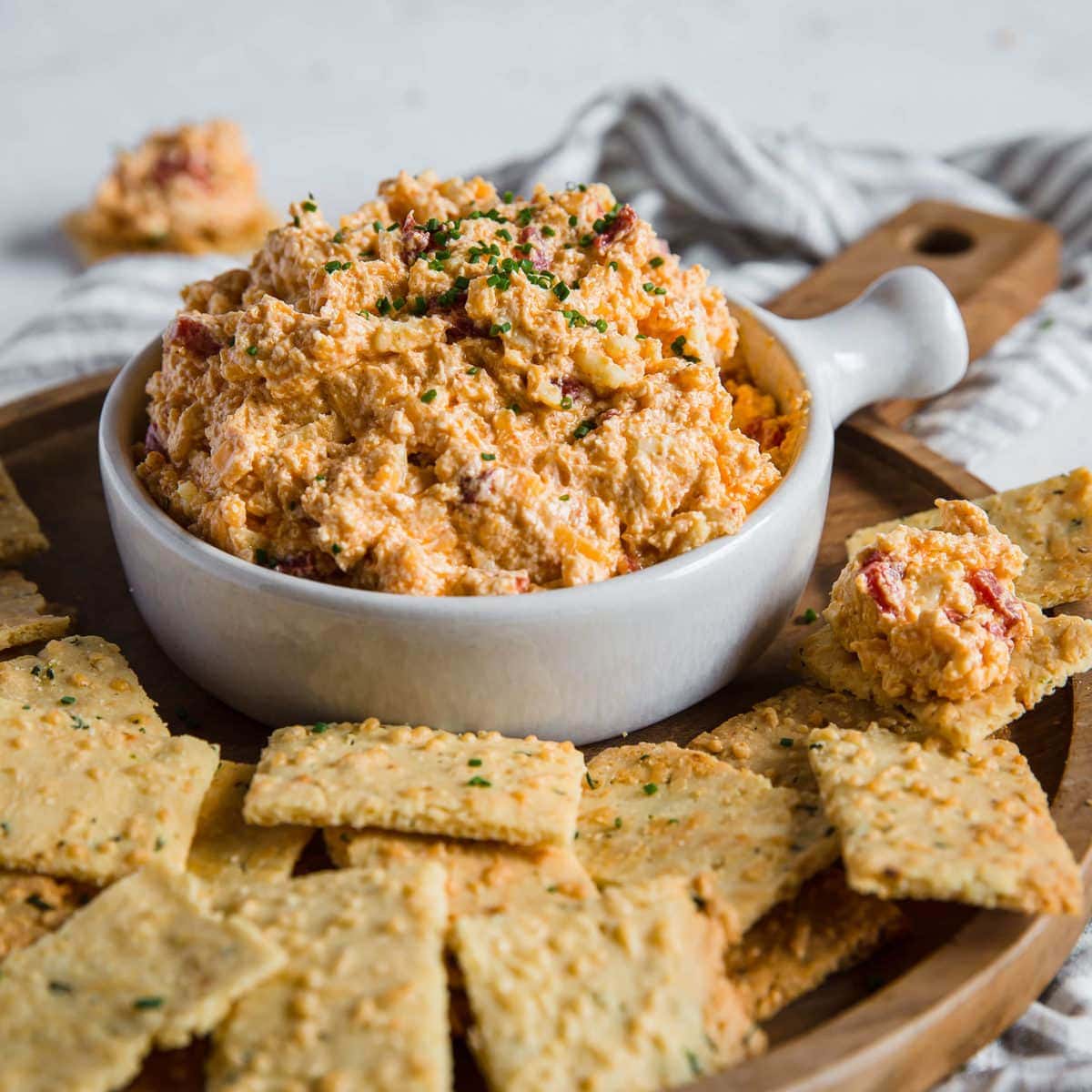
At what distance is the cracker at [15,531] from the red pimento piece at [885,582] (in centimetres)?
194

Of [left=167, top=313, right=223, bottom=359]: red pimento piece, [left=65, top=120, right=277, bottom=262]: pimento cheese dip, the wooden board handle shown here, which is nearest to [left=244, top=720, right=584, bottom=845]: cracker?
[left=167, top=313, right=223, bottom=359]: red pimento piece

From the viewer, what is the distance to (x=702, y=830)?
2.61 metres

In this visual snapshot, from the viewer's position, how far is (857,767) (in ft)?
8.69

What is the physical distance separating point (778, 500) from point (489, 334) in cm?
67

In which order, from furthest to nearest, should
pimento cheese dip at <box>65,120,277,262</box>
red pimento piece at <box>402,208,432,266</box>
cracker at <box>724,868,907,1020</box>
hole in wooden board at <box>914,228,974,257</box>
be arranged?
pimento cheese dip at <box>65,120,277,262</box> < hole in wooden board at <box>914,228,974,257</box> < red pimento piece at <box>402,208,432,266</box> < cracker at <box>724,868,907,1020</box>

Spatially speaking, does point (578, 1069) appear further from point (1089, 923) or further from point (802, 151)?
point (802, 151)

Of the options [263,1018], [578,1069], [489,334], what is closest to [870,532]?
[489,334]

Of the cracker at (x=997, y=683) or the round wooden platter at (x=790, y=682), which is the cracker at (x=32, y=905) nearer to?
the round wooden platter at (x=790, y=682)

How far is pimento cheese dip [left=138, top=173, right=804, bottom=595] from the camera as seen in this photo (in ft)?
8.85

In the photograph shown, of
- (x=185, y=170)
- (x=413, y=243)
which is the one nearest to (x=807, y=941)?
(x=413, y=243)

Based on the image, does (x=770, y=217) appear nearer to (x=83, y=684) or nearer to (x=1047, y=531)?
(x=1047, y=531)

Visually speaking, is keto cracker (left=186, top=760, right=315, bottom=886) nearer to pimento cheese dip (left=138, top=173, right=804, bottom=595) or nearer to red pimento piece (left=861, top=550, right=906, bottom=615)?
pimento cheese dip (left=138, top=173, right=804, bottom=595)

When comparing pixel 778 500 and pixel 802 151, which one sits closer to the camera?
pixel 778 500

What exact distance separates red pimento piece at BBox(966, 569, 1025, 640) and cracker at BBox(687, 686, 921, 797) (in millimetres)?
280
